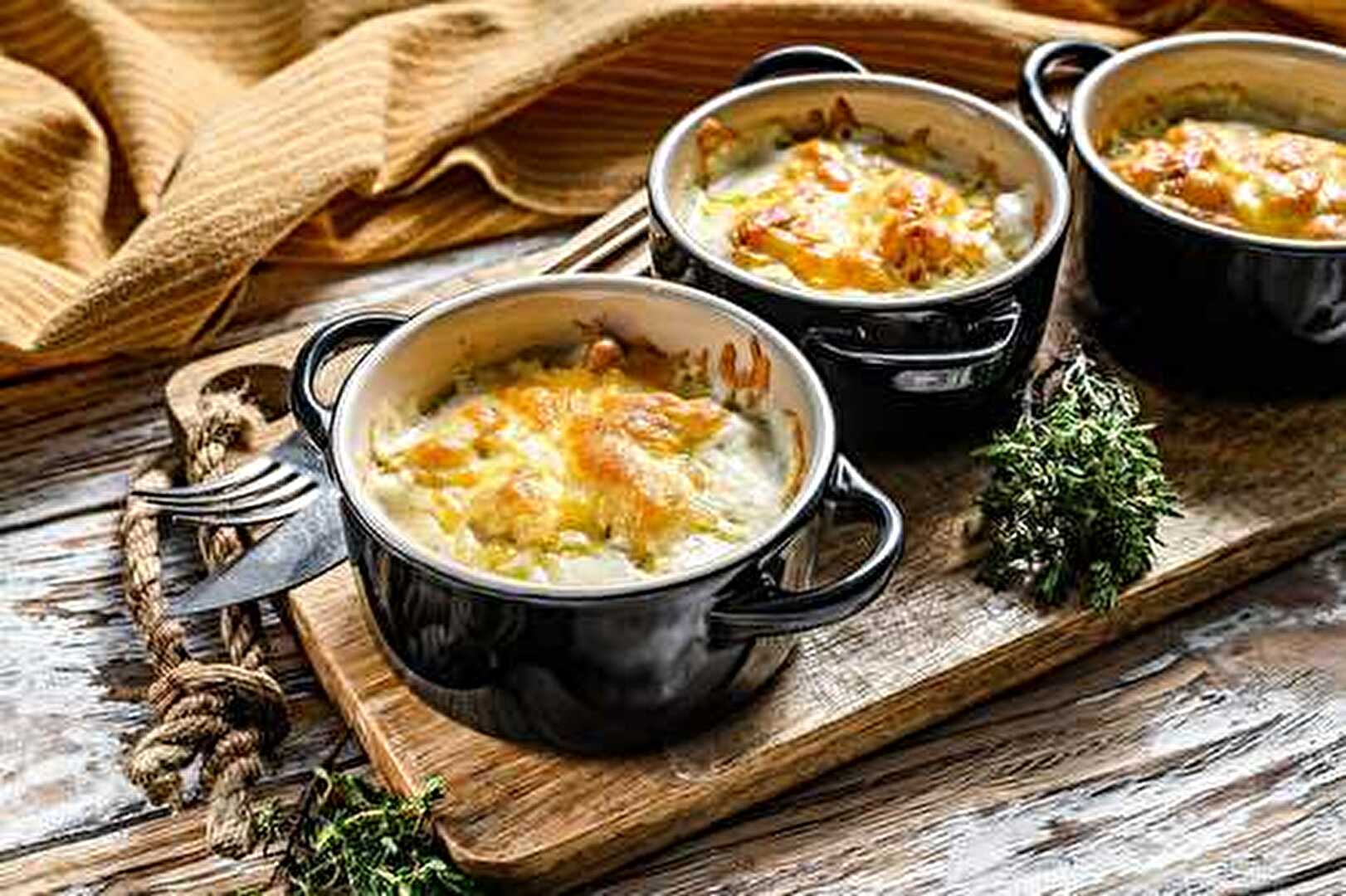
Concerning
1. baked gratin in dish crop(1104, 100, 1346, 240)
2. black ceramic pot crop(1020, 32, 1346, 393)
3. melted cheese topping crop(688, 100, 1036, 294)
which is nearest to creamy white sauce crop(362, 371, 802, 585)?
melted cheese topping crop(688, 100, 1036, 294)

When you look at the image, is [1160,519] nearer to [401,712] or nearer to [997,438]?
[997,438]

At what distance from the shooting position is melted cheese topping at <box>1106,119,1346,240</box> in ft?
7.35

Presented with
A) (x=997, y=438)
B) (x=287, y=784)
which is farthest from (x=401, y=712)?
(x=997, y=438)

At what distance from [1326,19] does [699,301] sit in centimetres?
131

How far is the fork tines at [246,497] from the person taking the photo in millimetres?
2014

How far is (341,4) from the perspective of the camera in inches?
111

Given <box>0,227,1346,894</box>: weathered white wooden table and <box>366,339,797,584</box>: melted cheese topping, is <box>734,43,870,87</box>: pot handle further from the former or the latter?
<box>0,227,1346,894</box>: weathered white wooden table

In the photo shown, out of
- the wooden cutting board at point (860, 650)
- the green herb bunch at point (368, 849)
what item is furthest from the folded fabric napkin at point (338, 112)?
the green herb bunch at point (368, 849)

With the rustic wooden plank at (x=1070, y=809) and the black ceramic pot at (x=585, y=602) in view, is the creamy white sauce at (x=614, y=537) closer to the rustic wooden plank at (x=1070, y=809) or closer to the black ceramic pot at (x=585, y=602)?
the black ceramic pot at (x=585, y=602)

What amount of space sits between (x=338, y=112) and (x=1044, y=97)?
849 mm

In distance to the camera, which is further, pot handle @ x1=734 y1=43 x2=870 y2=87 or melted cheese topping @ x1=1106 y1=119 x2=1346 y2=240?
pot handle @ x1=734 y1=43 x2=870 y2=87

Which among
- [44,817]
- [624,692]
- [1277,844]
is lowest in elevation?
[1277,844]

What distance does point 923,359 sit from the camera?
2.06 m

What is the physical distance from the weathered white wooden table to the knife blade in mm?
115
